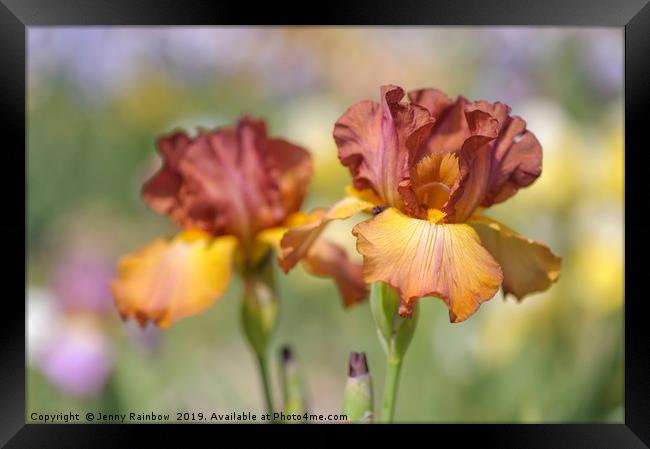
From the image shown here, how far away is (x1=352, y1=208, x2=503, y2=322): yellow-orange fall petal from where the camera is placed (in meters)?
0.97

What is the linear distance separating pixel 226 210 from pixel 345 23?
37cm

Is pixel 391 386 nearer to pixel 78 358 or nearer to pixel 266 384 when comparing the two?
pixel 266 384

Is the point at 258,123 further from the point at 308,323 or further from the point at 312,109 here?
the point at 312,109

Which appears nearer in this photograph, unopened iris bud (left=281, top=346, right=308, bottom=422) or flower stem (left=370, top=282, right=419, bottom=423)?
flower stem (left=370, top=282, right=419, bottom=423)

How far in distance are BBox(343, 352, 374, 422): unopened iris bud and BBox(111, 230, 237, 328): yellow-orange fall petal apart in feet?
0.75

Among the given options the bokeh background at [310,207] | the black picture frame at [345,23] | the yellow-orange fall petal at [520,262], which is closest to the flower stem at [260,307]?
the black picture frame at [345,23]

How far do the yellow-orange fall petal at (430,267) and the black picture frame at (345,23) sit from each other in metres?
0.46

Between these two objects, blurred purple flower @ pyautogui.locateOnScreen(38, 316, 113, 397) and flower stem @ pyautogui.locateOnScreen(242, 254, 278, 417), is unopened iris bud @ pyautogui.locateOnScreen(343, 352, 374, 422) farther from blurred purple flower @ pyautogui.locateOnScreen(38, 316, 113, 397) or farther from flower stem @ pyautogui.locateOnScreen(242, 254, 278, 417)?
blurred purple flower @ pyautogui.locateOnScreen(38, 316, 113, 397)

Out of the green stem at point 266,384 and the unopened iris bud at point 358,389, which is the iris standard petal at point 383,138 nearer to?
the unopened iris bud at point 358,389

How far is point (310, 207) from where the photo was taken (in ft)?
8.90

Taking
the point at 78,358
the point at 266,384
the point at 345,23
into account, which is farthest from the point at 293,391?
the point at 78,358

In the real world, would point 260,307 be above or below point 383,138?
below

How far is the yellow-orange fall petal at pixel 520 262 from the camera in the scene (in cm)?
115

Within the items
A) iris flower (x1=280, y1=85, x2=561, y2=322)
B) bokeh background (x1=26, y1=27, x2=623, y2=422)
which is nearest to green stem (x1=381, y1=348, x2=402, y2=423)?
iris flower (x1=280, y1=85, x2=561, y2=322)
